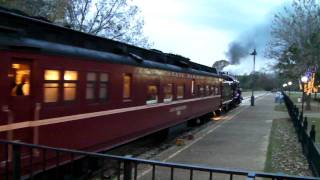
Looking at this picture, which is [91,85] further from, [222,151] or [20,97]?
[222,151]

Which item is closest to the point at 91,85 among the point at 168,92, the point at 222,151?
the point at 222,151

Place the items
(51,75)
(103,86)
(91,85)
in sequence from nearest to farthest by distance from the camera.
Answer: (51,75)
(91,85)
(103,86)

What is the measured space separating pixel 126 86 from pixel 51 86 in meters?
4.25

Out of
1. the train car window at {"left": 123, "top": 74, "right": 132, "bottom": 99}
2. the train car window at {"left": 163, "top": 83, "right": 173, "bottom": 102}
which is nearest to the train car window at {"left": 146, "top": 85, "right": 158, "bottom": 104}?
the train car window at {"left": 163, "top": 83, "right": 173, "bottom": 102}

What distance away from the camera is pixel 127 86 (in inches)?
519

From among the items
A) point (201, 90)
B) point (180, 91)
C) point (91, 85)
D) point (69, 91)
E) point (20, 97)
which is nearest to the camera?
point (20, 97)

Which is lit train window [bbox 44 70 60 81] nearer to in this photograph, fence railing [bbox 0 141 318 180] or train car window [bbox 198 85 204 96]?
fence railing [bbox 0 141 318 180]

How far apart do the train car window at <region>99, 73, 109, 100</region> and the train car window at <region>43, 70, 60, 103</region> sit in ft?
6.86

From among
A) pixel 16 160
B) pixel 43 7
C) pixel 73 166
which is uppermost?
pixel 43 7

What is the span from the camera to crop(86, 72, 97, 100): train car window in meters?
10.5

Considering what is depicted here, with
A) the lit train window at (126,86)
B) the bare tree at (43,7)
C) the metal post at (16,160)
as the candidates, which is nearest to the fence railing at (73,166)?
the metal post at (16,160)

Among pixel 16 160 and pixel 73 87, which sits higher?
pixel 73 87

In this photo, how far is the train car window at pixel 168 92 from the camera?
1714cm

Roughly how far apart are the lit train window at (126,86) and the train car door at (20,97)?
4.71 m
